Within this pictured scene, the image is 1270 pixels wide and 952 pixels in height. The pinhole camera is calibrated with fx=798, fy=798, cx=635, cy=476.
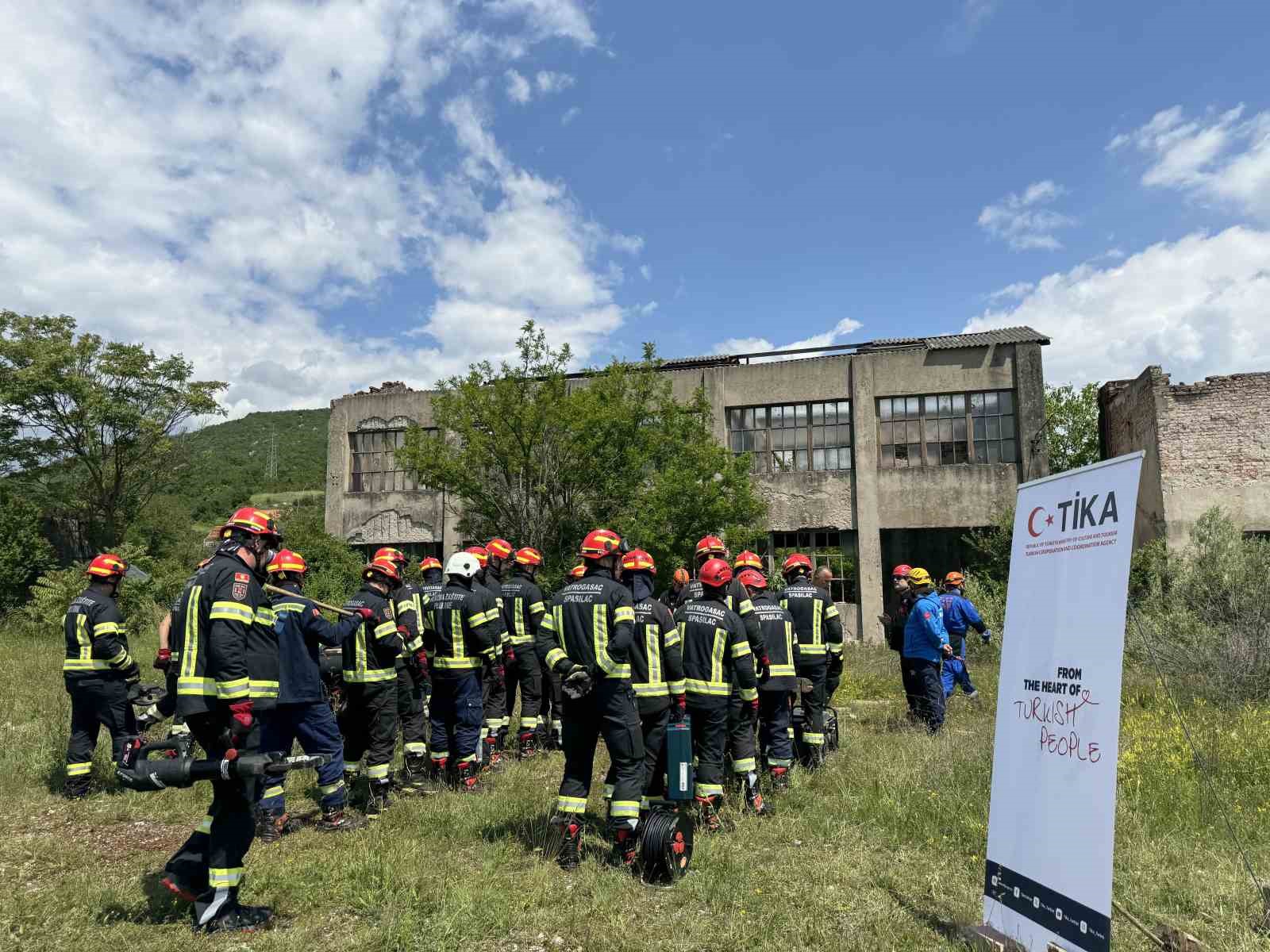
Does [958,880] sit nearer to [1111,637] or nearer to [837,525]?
[1111,637]

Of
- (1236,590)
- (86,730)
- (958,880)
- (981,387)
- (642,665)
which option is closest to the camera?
(958,880)

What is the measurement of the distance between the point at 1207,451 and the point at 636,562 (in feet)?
50.7

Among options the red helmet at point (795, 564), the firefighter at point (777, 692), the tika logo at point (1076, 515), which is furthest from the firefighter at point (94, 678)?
the tika logo at point (1076, 515)

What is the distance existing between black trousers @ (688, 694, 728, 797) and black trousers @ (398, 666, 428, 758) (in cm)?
304

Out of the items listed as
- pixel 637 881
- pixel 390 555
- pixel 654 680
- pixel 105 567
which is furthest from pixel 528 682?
pixel 105 567

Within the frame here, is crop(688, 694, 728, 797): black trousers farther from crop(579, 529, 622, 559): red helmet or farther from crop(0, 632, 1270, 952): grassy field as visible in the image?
crop(579, 529, 622, 559): red helmet

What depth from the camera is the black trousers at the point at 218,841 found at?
15.0ft

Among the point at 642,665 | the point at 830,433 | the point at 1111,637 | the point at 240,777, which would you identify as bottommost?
the point at 240,777

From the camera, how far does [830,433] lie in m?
21.5

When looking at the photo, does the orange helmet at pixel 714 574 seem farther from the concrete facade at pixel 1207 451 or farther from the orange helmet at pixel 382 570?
the concrete facade at pixel 1207 451

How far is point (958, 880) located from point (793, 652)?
2927mm

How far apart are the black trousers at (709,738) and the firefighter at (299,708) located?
2979mm

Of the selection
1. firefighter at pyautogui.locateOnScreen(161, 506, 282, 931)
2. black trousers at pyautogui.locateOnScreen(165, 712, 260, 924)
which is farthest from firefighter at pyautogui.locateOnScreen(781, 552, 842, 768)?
black trousers at pyautogui.locateOnScreen(165, 712, 260, 924)

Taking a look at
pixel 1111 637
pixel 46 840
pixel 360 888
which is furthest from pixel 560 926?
pixel 46 840
